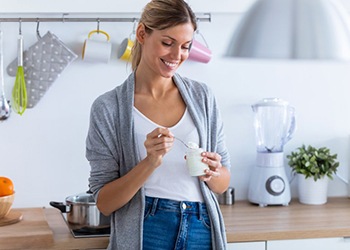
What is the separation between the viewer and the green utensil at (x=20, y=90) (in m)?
2.59

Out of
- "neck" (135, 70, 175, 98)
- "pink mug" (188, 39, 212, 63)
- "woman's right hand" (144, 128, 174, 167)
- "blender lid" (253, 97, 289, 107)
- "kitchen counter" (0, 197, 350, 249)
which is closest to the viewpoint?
"woman's right hand" (144, 128, 174, 167)

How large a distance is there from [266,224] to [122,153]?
2.32 feet

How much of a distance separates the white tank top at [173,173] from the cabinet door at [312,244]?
511mm

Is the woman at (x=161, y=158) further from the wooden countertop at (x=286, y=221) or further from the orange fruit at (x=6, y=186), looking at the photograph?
the orange fruit at (x=6, y=186)

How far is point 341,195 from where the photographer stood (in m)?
3.00

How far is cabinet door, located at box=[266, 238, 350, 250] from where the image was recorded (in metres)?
2.35

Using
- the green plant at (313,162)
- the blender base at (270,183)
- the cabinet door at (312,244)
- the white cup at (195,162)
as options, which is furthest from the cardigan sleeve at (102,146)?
the green plant at (313,162)

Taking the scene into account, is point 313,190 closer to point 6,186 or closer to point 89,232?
point 89,232

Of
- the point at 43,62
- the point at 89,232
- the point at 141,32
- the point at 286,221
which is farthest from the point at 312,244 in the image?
the point at 43,62

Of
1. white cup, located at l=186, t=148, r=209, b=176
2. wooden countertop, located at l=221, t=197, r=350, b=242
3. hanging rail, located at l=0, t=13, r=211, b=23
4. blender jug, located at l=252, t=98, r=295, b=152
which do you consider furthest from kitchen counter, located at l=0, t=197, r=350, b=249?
hanging rail, located at l=0, t=13, r=211, b=23

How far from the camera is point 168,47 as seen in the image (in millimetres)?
1896

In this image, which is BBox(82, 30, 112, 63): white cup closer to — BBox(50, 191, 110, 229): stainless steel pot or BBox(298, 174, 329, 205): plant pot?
BBox(50, 191, 110, 229): stainless steel pot

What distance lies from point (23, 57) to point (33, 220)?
0.63m

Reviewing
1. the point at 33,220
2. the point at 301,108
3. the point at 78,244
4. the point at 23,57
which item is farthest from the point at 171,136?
the point at 301,108
